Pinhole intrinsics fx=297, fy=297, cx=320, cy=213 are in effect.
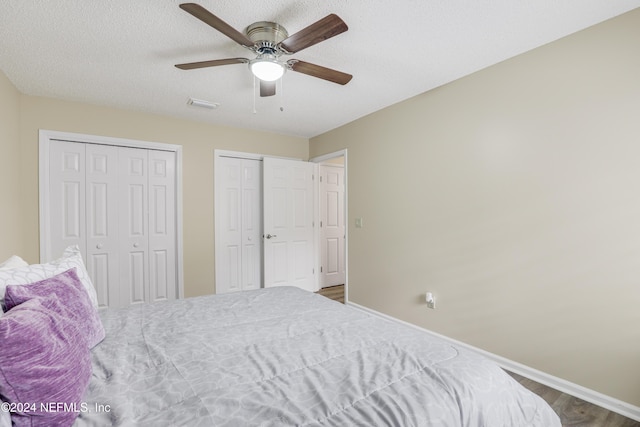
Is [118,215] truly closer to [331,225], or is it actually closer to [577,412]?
[331,225]

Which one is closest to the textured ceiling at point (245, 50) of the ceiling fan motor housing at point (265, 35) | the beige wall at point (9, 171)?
the ceiling fan motor housing at point (265, 35)

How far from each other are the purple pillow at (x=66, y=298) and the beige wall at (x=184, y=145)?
2.14 metres

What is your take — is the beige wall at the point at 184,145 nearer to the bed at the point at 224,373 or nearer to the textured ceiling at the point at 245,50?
the textured ceiling at the point at 245,50

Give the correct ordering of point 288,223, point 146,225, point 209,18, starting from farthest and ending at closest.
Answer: point 288,223, point 146,225, point 209,18

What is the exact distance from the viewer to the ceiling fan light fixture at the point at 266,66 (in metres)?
1.89

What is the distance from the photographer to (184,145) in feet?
12.2

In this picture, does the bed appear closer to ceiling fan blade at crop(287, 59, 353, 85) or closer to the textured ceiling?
the textured ceiling

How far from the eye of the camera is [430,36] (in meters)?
2.01

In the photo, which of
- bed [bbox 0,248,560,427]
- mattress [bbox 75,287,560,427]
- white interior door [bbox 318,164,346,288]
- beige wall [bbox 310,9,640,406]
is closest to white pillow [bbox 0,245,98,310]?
bed [bbox 0,248,560,427]

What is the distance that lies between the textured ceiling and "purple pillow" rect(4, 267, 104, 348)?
61.1 inches

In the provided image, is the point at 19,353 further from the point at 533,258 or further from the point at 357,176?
the point at 357,176

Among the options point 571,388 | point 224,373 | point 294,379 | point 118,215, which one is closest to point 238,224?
point 118,215

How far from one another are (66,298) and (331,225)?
409 cm

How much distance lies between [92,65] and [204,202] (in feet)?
6.05
